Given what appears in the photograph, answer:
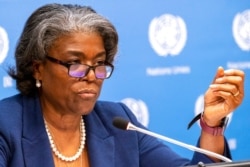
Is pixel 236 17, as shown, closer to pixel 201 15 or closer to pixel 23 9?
pixel 201 15

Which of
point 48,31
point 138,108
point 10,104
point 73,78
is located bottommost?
point 138,108

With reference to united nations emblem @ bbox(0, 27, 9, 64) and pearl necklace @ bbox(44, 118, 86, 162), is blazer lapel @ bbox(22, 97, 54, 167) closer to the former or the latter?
pearl necklace @ bbox(44, 118, 86, 162)

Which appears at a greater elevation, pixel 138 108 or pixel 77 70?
pixel 77 70

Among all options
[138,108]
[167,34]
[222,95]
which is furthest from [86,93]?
[167,34]

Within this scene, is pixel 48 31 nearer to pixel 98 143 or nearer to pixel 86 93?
pixel 86 93

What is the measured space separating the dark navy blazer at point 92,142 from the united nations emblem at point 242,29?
38.5 inches

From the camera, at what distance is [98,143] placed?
157 centimetres

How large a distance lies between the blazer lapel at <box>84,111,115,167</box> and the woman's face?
0.11m

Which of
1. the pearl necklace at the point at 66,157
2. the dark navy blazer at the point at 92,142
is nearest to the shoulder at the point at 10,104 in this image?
the dark navy blazer at the point at 92,142

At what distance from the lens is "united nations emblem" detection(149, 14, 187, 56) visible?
2277mm

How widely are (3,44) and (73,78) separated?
21.8 inches

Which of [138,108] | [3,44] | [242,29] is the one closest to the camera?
[3,44]

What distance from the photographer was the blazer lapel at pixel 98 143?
1532 mm

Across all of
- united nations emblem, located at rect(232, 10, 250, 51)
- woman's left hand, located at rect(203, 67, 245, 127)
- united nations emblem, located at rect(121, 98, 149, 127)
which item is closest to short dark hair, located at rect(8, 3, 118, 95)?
woman's left hand, located at rect(203, 67, 245, 127)
